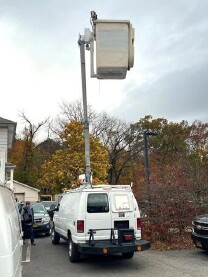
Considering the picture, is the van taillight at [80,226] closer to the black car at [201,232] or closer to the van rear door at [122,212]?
the van rear door at [122,212]

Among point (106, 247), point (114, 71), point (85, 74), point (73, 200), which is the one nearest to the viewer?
point (114, 71)

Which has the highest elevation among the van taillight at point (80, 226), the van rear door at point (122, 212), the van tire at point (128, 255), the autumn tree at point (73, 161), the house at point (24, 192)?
the autumn tree at point (73, 161)

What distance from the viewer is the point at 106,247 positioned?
9672mm

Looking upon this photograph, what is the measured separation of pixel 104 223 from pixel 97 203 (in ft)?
1.88

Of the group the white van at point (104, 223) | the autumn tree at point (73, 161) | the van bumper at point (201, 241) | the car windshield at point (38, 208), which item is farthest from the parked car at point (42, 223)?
the autumn tree at point (73, 161)

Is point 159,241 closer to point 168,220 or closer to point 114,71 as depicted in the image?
point 168,220

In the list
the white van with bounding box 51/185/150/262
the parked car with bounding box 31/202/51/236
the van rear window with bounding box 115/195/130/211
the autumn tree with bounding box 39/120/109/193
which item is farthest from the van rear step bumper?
the autumn tree with bounding box 39/120/109/193

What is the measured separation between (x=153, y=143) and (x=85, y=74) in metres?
41.6

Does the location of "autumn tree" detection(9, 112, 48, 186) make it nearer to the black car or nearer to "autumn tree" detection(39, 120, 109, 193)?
"autumn tree" detection(39, 120, 109, 193)

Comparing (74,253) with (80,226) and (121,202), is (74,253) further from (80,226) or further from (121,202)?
(121,202)

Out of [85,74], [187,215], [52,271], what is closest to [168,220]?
[187,215]

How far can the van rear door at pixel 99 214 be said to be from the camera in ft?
33.5

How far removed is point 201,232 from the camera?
1123 cm

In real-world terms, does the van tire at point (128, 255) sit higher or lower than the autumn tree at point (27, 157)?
lower
